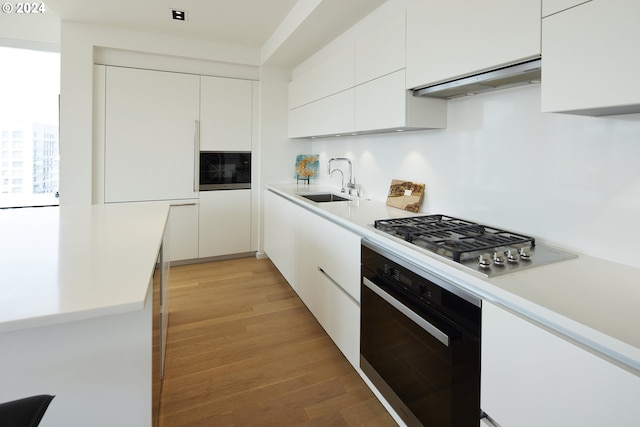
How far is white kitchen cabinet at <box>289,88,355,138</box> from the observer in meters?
2.69

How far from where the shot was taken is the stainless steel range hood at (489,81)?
4.49 ft

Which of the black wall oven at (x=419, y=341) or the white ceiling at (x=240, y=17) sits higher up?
the white ceiling at (x=240, y=17)

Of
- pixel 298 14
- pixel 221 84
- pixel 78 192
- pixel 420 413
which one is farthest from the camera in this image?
pixel 221 84

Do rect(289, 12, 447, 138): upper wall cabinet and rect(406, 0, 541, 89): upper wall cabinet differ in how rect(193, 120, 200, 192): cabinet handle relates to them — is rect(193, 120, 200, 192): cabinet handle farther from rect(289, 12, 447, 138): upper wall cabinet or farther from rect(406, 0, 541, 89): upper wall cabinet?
rect(406, 0, 541, 89): upper wall cabinet

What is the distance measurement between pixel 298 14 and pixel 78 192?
288 centimetres

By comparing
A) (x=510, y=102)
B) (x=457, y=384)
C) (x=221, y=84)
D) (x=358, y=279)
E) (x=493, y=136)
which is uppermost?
(x=221, y=84)

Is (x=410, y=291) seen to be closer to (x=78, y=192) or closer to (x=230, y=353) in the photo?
(x=230, y=353)

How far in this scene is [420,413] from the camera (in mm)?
1419

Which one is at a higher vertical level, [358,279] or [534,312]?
[534,312]

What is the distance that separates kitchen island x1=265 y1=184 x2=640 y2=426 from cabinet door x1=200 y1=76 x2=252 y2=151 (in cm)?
348

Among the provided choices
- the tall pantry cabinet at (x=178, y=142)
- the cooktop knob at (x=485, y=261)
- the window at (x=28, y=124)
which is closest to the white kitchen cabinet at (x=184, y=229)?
the tall pantry cabinet at (x=178, y=142)

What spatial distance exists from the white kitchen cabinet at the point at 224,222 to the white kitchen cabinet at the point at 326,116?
1.12 meters

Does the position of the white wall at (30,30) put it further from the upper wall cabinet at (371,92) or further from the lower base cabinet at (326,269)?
the lower base cabinet at (326,269)

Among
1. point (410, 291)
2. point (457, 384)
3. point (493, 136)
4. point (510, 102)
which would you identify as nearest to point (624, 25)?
point (510, 102)
